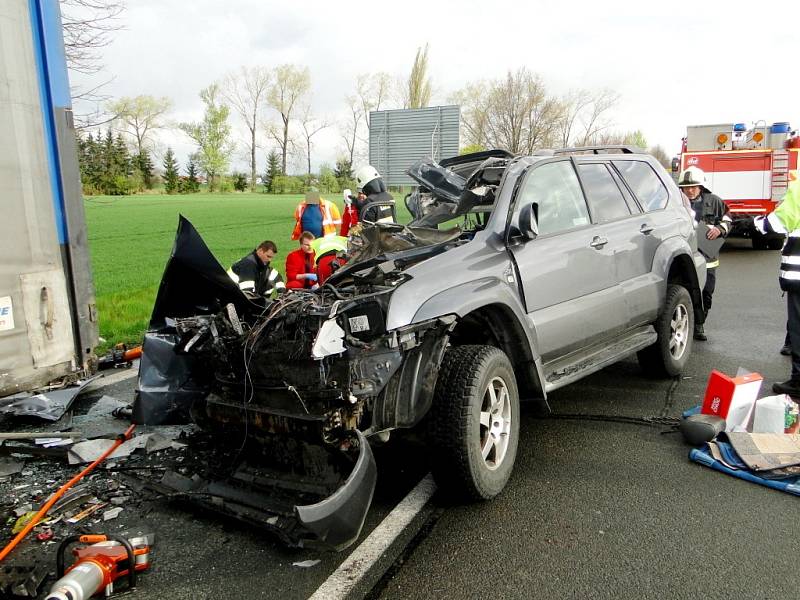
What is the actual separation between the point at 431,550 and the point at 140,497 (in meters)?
1.77

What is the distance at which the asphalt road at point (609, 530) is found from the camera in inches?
Answer: 109

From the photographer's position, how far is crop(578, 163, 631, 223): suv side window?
4961 mm

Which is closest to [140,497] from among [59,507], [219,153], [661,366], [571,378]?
[59,507]

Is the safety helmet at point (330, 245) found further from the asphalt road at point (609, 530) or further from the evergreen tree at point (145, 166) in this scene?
the evergreen tree at point (145, 166)

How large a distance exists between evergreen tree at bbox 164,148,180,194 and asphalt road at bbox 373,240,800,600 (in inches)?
2240

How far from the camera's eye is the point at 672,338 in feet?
18.7

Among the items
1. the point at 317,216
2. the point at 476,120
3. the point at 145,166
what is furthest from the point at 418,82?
the point at 145,166

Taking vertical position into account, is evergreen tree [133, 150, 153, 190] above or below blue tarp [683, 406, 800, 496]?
above

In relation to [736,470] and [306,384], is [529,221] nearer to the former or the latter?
[306,384]

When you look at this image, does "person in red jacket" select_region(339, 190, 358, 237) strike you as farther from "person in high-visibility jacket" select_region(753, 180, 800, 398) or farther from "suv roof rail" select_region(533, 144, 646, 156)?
"person in high-visibility jacket" select_region(753, 180, 800, 398)

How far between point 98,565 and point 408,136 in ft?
44.2

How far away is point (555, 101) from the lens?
2527cm

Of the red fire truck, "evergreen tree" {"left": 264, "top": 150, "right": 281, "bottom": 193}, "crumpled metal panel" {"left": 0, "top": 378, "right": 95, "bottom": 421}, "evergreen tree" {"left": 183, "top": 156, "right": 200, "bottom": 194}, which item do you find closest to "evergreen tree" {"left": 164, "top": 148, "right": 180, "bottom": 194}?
"evergreen tree" {"left": 183, "top": 156, "right": 200, "bottom": 194}

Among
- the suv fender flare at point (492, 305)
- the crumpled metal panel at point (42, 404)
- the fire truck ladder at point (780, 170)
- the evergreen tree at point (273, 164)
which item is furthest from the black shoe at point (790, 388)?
the evergreen tree at point (273, 164)
